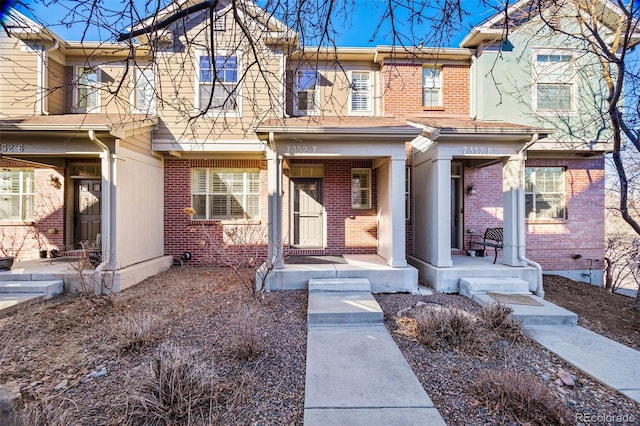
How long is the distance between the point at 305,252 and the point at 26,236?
7.69m

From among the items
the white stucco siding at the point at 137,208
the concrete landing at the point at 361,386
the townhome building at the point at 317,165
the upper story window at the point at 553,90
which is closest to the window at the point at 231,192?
the townhome building at the point at 317,165

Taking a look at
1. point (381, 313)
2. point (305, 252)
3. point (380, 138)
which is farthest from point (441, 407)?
point (305, 252)

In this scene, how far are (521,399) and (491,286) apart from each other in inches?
154

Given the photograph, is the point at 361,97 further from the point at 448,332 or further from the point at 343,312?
the point at 448,332

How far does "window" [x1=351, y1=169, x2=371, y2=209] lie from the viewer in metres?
8.77

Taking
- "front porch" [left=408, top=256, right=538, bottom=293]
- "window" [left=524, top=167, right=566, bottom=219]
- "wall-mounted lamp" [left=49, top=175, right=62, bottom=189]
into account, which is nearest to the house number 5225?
"front porch" [left=408, top=256, right=538, bottom=293]

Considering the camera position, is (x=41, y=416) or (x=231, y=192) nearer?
(x=41, y=416)

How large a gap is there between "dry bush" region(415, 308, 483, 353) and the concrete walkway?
1.55 ft

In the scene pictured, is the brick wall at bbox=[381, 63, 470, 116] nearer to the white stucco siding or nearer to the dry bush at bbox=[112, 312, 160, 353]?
the white stucco siding

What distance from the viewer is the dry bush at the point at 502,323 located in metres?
4.24

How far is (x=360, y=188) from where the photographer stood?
8812mm

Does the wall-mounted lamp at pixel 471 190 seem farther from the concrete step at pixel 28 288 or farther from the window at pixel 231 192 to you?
the concrete step at pixel 28 288

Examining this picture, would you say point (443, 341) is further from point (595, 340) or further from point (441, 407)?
point (595, 340)

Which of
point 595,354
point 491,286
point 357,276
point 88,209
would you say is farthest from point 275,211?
point 88,209
